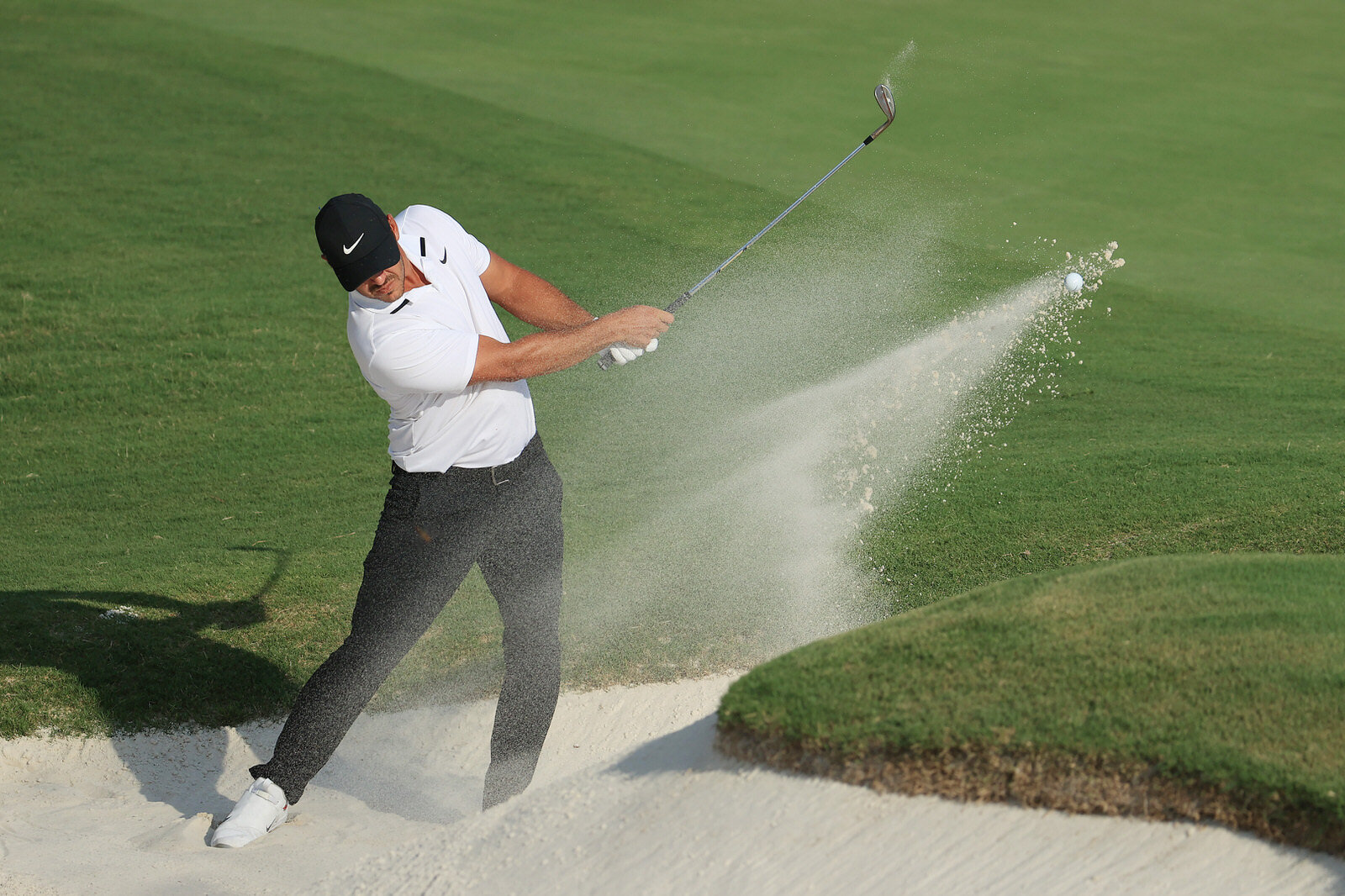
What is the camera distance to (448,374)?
4.11m

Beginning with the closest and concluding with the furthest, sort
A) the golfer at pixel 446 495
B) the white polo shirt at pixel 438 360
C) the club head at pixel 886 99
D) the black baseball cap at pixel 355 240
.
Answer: the black baseball cap at pixel 355 240
the white polo shirt at pixel 438 360
the golfer at pixel 446 495
the club head at pixel 886 99

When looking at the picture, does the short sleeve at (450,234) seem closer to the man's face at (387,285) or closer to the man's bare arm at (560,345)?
the man's face at (387,285)

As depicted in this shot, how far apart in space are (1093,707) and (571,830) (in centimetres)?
149

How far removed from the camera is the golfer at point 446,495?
13.8 feet

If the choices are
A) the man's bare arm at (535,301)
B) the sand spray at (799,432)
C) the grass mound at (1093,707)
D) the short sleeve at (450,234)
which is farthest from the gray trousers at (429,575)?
the sand spray at (799,432)

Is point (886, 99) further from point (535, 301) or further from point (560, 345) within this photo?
point (560, 345)

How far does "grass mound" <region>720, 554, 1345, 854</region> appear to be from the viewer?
11.1 feet

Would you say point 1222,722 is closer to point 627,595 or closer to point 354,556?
point 627,595

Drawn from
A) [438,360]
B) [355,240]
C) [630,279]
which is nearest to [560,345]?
[438,360]

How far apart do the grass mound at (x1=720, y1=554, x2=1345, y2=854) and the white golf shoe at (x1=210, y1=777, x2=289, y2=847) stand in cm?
167

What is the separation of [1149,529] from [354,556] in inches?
159

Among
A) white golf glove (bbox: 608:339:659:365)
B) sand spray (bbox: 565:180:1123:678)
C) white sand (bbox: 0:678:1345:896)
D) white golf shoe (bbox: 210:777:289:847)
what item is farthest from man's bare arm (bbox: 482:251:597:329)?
white golf shoe (bbox: 210:777:289:847)

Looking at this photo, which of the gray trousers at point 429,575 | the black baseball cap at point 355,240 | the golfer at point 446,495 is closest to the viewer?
the black baseball cap at point 355,240

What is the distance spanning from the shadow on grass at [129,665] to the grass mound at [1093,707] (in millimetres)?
2771
